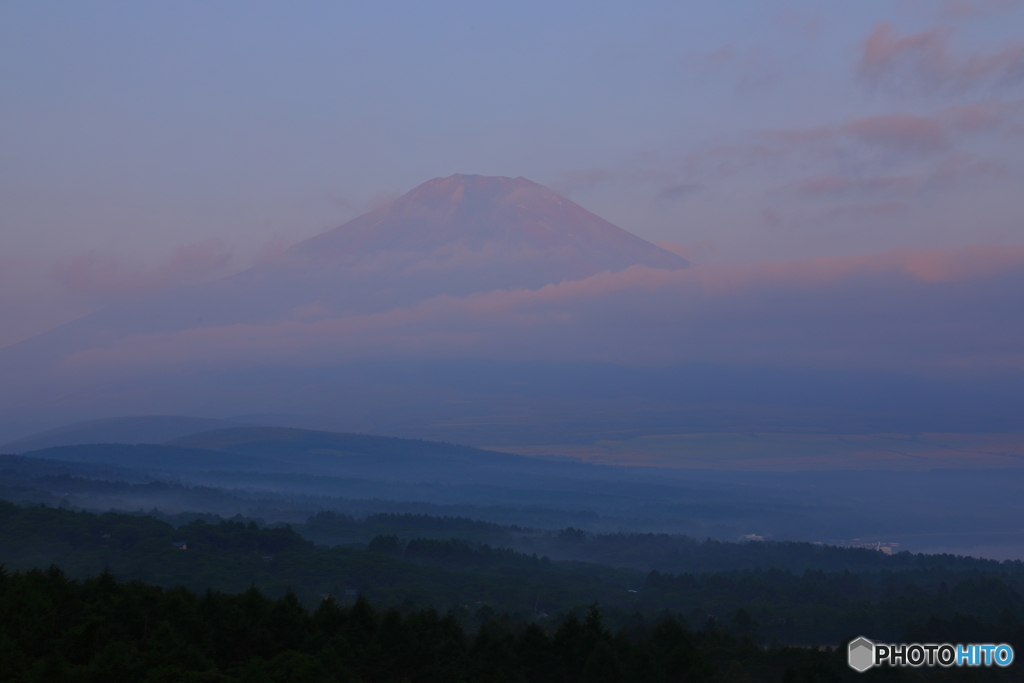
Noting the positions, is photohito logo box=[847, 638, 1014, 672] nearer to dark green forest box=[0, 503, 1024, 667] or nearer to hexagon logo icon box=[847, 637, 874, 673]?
hexagon logo icon box=[847, 637, 874, 673]

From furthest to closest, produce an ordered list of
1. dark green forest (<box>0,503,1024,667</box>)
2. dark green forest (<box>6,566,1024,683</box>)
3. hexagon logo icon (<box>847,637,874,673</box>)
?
dark green forest (<box>0,503,1024,667</box>) → hexagon logo icon (<box>847,637,874,673</box>) → dark green forest (<box>6,566,1024,683</box>)

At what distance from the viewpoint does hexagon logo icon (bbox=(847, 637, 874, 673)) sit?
1737 inches

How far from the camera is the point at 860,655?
154 ft

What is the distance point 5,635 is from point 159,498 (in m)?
163

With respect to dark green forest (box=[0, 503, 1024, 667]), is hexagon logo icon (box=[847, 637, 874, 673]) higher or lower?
higher

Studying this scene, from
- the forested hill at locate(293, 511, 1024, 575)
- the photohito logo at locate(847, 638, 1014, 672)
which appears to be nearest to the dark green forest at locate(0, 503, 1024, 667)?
the photohito logo at locate(847, 638, 1014, 672)

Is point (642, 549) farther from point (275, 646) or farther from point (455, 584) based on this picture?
point (275, 646)

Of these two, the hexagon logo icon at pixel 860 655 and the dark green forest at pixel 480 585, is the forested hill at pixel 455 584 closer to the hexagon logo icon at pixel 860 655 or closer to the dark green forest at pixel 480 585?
the dark green forest at pixel 480 585

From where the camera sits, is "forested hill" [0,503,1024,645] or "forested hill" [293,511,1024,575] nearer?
"forested hill" [0,503,1024,645]

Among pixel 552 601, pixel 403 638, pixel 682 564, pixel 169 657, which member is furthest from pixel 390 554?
pixel 169 657

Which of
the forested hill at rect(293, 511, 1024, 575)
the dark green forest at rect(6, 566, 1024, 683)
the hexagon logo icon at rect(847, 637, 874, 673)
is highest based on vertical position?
the dark green forest at rect(6, 566, 1024, 683)

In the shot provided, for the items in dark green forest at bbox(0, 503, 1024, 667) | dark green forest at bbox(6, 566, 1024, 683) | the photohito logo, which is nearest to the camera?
dark green forest at bbox(6, 566, 1024, 683)

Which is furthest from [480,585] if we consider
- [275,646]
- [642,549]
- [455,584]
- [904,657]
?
[642,549]

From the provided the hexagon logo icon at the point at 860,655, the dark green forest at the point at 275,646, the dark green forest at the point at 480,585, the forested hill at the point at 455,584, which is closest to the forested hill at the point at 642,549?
the dark green forest at the point at 480,585
